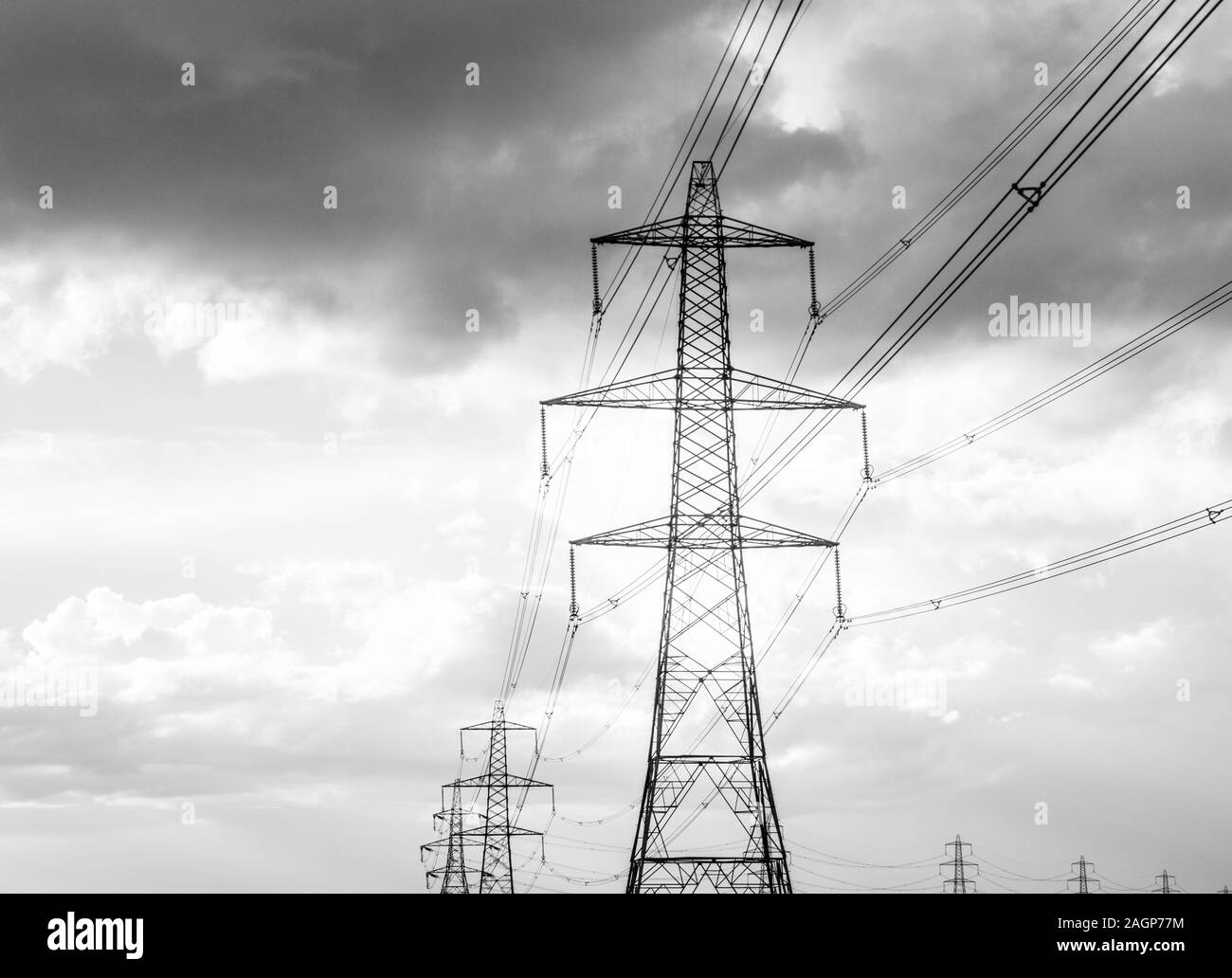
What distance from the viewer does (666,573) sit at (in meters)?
40.1

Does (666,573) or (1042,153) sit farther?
(666,573)

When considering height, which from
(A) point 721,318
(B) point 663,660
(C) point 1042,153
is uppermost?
(A) point 721,318
